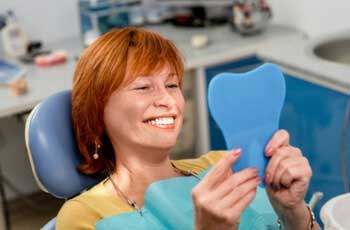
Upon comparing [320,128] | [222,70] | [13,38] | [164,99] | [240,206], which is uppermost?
[164,99]

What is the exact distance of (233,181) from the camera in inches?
46.8

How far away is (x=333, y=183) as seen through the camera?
243 cm

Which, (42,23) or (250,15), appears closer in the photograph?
(250,15)

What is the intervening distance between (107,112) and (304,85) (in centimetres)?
114

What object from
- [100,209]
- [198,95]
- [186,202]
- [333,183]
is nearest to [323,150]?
[333,183]

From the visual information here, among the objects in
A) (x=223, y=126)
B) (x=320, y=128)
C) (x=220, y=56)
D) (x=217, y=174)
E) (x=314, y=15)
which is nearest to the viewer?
(x=217, y=174)

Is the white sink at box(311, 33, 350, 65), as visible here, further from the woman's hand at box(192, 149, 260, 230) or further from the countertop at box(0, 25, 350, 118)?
the woman's hand at box(192, 149, 260, 230)

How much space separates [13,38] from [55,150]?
1545mm

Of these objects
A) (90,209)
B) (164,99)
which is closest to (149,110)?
(164,99)

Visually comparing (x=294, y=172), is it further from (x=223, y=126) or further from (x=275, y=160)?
(x=223, y=126)

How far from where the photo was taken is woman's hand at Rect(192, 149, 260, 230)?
3.80 feet

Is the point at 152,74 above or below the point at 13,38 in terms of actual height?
above

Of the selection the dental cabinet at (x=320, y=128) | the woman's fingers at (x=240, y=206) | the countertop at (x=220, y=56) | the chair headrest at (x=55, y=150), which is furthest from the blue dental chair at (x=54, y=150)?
the dental cabinet at (x=320, y=128)

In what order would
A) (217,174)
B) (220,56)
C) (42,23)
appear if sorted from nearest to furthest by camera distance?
(217,174), (220,56), (42,23)
